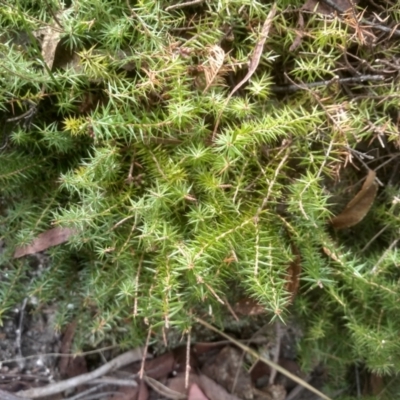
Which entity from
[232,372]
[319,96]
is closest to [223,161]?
[319,96]

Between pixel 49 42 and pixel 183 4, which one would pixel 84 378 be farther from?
pixel 183 4

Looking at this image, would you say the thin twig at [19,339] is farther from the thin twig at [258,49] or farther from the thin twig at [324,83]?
the thin twig at [324,83]

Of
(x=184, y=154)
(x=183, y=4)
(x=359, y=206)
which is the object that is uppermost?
(x=183, y=4)

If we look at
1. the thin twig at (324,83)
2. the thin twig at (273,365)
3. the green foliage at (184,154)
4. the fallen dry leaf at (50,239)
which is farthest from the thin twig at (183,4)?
the thin twig at (273,365)

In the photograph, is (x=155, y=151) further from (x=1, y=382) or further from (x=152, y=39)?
(x=1, y=382)

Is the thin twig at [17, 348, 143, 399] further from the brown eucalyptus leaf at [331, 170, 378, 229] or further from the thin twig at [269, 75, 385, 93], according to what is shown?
the thin twig at [269, 75, 385, 93]

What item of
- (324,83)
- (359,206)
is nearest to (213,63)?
(324,83)
